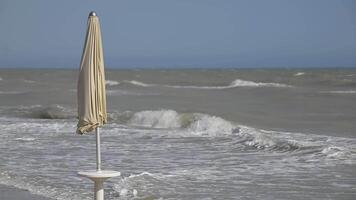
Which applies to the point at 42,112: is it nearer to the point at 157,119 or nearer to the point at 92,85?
the point at 157,119

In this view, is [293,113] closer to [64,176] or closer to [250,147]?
[250,147]

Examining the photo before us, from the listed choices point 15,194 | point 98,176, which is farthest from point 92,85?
point 15,194

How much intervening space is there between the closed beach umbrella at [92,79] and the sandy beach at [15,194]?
2691 millimetres

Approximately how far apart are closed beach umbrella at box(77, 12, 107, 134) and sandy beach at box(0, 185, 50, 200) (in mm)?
2691

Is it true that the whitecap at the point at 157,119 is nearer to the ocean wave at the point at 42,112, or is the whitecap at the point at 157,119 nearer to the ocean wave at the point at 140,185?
Result: the ocean wave at the point at 42,112

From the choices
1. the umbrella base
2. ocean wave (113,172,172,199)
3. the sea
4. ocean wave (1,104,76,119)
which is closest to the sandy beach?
the sea

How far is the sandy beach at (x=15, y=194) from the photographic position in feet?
26.9

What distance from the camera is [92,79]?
19.2 ft

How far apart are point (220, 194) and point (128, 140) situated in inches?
271

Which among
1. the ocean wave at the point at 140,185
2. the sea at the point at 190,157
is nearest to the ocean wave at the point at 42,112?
the sea at the point at 190,157

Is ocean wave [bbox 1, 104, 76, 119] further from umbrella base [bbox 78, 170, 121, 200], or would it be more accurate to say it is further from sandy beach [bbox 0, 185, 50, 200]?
umbrella base [bbox 78, 170, 121, 200]

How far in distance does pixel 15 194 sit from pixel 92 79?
10.8ft

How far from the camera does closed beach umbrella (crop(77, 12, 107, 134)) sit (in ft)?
19.1

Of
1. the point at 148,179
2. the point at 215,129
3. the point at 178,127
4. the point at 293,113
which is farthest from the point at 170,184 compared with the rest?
the point at 293,113
